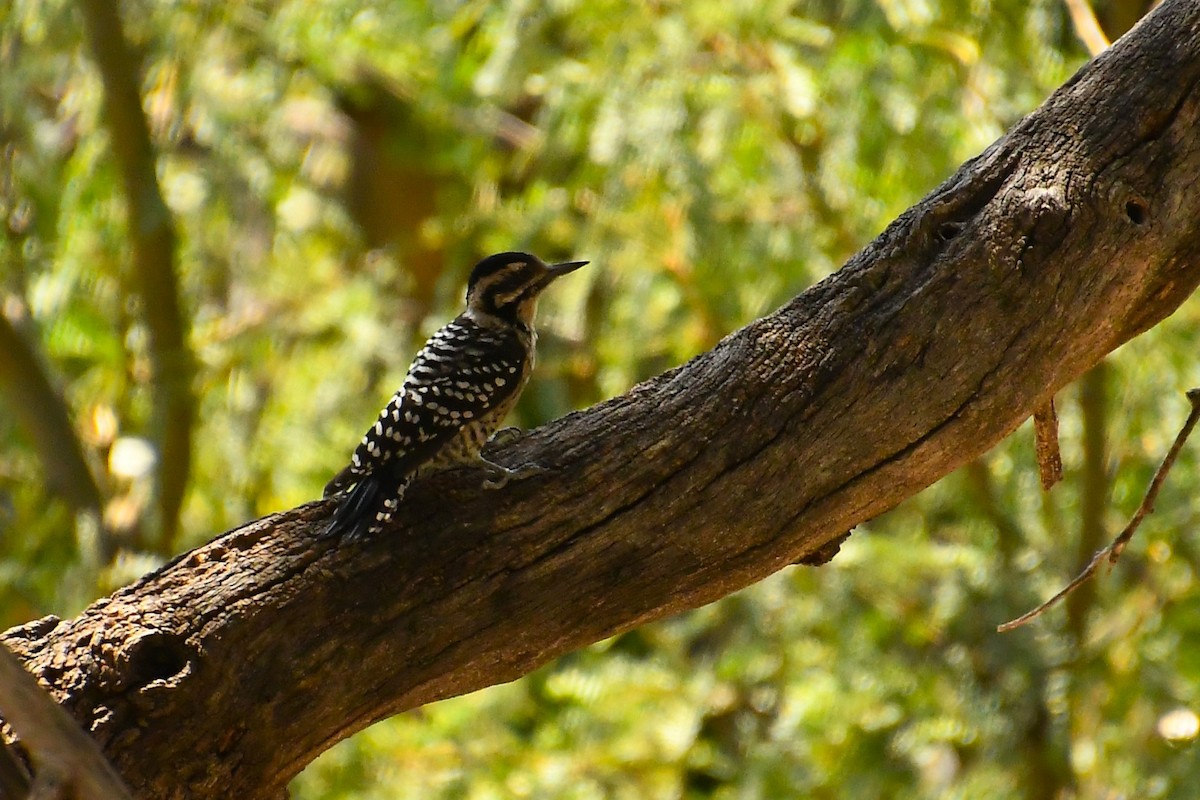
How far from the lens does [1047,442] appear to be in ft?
11.0

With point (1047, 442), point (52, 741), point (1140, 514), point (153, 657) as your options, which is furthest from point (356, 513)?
point (1140, 514)

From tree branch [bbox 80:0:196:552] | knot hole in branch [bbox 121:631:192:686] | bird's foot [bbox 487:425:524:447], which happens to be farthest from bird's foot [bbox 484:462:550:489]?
tree branch [bbox 80:0:196:552]

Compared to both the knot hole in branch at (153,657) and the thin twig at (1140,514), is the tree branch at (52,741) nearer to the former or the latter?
the knot hole in branch at (153,657)

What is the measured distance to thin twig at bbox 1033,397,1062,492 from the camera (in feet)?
10.8

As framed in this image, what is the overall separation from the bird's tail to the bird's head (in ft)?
4.87

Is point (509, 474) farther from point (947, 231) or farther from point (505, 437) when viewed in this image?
point (947, 231)

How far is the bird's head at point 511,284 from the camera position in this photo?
4.73 meters

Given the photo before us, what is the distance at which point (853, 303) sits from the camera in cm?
323

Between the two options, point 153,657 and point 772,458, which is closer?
point 153,657

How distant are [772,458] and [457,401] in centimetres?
103

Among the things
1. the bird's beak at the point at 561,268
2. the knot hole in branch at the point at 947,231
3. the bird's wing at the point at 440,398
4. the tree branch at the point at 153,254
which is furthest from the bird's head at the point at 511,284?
the tree branch at the point at 153,254

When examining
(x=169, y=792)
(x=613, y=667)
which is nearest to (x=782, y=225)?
(x=613, y=667)

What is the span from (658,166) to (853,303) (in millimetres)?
3267

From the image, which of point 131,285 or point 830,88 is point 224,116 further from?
point 830,88
